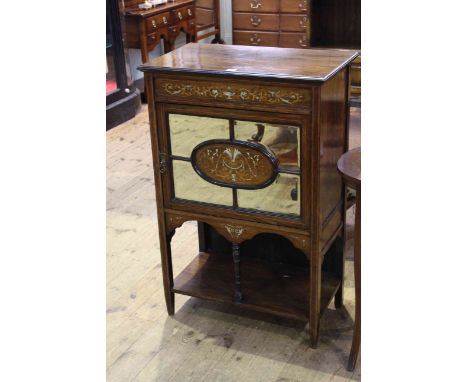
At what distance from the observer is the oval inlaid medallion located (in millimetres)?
1997

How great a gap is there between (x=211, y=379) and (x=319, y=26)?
360cm

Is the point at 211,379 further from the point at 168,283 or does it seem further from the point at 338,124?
the point at 338,124

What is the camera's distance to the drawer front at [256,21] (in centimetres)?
611

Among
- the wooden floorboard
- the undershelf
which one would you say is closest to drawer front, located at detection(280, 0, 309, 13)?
the wooden floorboard

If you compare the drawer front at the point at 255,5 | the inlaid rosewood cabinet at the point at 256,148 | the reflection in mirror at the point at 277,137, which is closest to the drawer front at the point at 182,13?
the drawer front at the point at 255,5

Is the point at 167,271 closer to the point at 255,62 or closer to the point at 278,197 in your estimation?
the point at 278,197

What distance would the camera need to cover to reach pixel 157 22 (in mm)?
5086

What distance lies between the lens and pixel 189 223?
127 inches

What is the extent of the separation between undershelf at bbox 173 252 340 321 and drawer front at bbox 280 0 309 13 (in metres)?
3.90

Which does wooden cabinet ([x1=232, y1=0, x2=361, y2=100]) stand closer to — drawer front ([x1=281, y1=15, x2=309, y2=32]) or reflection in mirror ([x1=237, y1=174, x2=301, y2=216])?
drawer front ([x1=281, y1=15, x2=309, y2=32])

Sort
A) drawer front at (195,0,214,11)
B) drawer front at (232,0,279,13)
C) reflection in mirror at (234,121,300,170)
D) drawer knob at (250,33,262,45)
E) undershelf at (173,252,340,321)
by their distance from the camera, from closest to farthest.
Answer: reflection in mirror at (234,121,300,170) < undershelf at (173,252,340,321) < drawer front at (232,0,279,13) < drawer front at (195,0,214,11) < drawer knob at (250,33,262,45)

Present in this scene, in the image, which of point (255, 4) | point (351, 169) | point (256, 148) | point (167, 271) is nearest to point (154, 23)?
point (255, 4)
